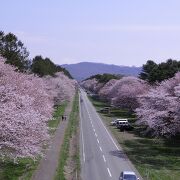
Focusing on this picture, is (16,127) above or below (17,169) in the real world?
above

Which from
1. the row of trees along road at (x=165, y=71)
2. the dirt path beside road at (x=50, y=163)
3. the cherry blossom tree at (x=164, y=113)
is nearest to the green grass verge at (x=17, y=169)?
the dirt path beside road at (x=50, y=163)

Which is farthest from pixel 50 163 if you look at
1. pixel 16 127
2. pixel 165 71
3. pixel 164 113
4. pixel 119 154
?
pixel 165 71

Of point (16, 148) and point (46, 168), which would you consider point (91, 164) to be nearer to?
point (46, 168)

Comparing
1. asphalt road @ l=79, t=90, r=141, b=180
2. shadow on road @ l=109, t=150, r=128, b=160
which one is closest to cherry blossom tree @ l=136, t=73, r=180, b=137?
shadow on road @ l=109, t=150, r=128, b=160

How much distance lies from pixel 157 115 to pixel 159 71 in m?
37.6

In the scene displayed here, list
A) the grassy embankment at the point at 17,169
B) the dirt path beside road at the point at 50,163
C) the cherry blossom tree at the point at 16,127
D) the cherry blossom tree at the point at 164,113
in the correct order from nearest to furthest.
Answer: the cherry blossom tree at the point at 16,127 → the grassy embankment at the point at 17,169 → the dirt path beside road at the point at 50,163 → the cherry blossom tree at the point at 164,113

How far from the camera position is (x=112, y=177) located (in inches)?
1454

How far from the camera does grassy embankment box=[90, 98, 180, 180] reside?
3849 cm

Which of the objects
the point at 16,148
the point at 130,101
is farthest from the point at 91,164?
the point at 130,101

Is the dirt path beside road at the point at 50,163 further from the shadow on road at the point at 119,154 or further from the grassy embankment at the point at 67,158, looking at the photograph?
the shadow on road at the point at 119,154

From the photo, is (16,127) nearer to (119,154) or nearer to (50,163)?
(50,163)

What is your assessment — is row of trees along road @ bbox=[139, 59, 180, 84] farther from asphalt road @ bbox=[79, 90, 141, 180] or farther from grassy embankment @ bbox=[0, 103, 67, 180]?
grassy embankment @ bbox=[0, 103, 67, 180]

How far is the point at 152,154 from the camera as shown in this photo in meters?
49.9

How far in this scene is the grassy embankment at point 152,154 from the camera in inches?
1516
